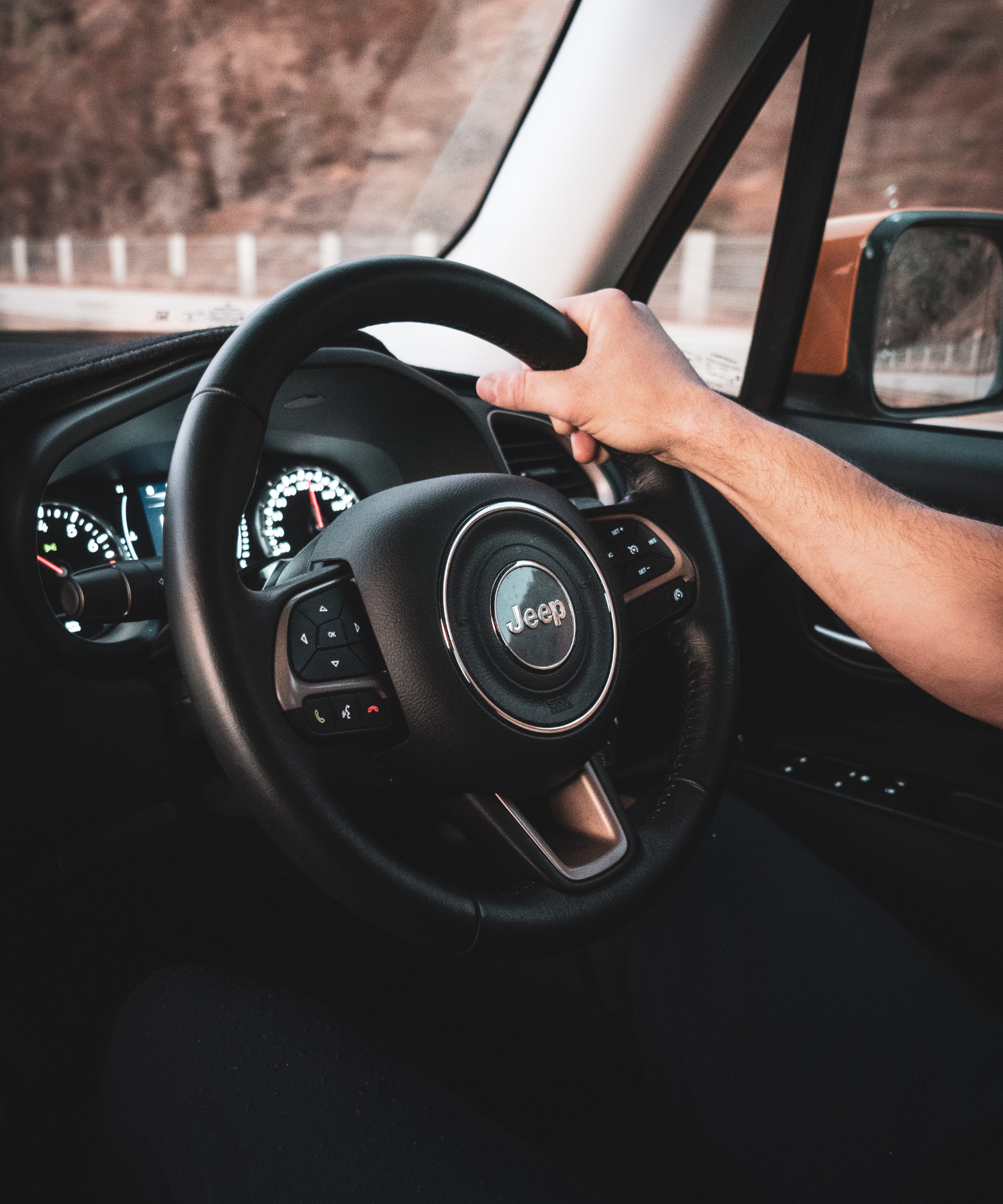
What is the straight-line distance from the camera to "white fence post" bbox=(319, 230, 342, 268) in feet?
6.98

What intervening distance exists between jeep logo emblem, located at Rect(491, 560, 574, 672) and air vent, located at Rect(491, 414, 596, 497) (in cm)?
46

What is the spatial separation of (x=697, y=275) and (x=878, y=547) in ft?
3.88

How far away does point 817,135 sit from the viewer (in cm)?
196

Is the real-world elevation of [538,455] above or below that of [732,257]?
below

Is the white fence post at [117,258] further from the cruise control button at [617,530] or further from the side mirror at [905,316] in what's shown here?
the side mirror at [905,316]

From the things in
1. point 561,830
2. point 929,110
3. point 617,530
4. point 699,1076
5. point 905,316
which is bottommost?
point 699,1076

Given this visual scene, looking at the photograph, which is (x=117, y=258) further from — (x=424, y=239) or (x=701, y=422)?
(x=701, y=422)

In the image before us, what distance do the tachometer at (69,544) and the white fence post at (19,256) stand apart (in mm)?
682

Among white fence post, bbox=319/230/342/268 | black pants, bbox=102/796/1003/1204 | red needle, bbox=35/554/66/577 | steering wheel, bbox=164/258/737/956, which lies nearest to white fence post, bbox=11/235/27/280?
white fence post, bbox=319/230/342/268

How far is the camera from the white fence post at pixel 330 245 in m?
2.13

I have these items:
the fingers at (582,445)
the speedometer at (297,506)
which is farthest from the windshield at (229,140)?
the fingers at (582,445)

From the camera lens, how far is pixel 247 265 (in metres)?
1.99

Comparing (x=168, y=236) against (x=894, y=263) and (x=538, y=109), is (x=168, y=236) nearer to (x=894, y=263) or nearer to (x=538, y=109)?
(x=538, y=109)

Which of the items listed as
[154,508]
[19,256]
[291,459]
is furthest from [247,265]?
[154,508]
